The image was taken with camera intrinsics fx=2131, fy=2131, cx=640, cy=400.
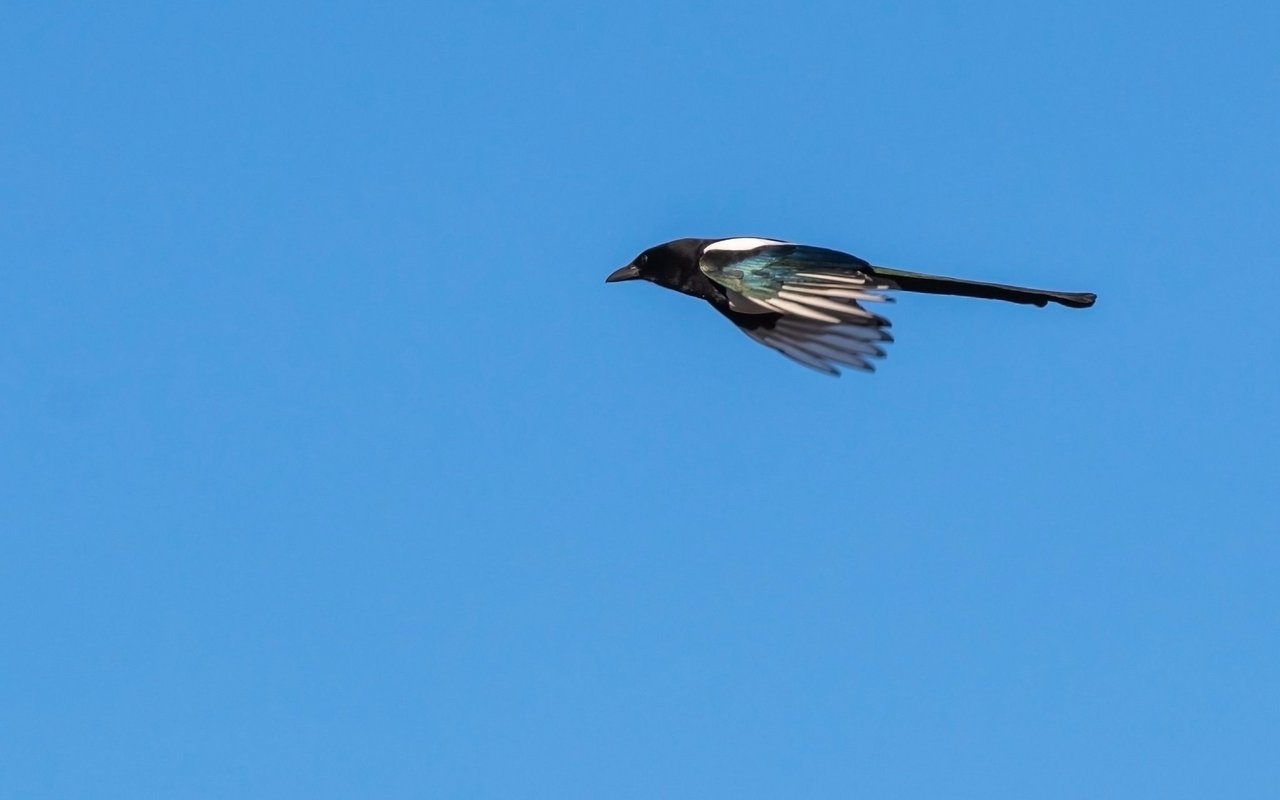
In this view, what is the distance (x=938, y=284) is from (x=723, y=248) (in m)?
1.38

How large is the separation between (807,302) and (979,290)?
1156 millimetres

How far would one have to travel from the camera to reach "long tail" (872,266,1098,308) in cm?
1277

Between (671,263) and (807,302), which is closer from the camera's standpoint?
(807,302)

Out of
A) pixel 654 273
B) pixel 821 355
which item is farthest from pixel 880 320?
pixel 654 273

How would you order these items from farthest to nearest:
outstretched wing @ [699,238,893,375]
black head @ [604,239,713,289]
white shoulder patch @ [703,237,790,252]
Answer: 1. black head @ [604,239,713,289]
2. white shoulder patch @ [703,237,790,252]
3. outstretched wing @ [699,238,893,375]

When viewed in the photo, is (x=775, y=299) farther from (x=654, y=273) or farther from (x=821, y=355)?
(x=654, y=273)


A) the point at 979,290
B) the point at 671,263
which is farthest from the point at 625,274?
the point at 979,290

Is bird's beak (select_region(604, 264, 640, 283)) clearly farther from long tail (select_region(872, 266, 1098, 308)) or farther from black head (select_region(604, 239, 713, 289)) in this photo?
long tail (select_region(872, 266, 1098, 308))

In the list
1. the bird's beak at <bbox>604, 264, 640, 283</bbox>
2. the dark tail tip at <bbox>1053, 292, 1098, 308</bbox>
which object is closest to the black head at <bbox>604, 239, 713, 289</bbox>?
the bird's beak at <bbox>604, 264, 640, 283</bbox>

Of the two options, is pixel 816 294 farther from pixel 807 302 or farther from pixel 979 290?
pixel 979 290

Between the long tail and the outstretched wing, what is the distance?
0.34 ft

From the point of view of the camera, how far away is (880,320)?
12.3 metres

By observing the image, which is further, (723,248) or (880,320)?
(723,248)

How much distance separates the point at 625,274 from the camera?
14508mm
